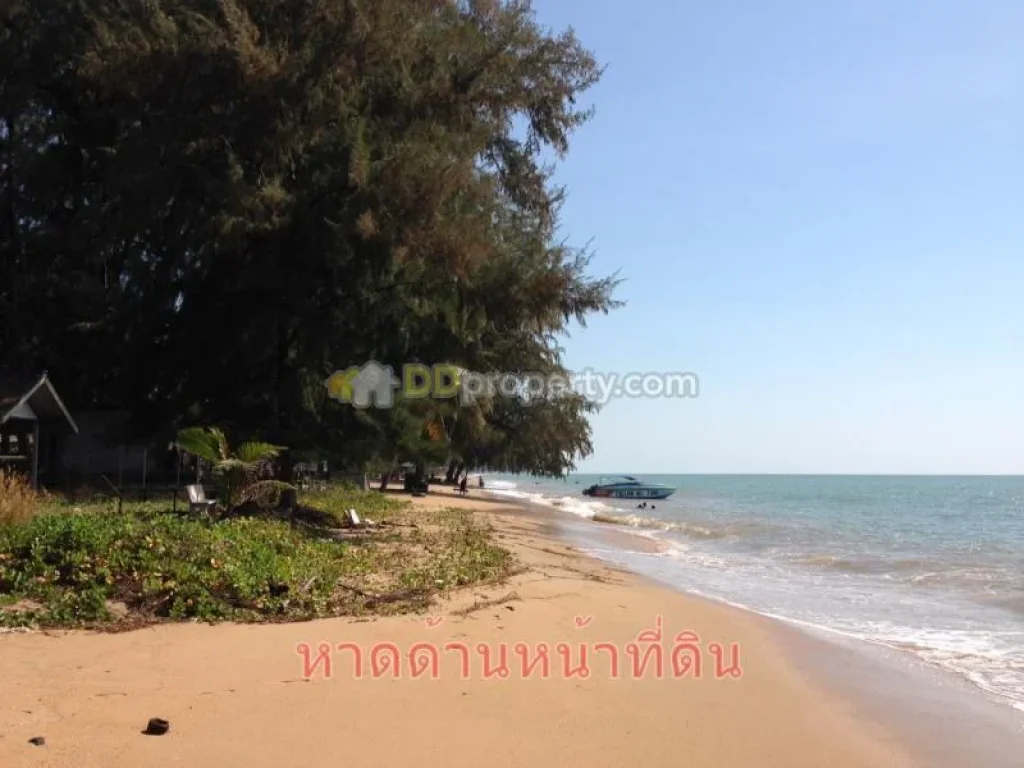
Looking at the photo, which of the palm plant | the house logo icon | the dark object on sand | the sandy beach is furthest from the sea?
the palm plant

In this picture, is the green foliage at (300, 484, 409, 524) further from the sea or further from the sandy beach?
the sandy beach

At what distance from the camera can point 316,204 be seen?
16.8m

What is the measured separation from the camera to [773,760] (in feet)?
19.9

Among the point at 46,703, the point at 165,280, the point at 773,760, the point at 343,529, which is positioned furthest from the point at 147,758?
the point at 165,280

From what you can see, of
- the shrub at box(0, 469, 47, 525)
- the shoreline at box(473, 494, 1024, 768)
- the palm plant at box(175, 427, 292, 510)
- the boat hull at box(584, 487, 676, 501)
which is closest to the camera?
the shoreline at box(473, 494, 1024, 768)

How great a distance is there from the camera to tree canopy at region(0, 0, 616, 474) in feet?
53.4

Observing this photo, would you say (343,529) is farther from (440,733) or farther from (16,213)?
(16,213)

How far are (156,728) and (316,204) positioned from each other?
12898 mm

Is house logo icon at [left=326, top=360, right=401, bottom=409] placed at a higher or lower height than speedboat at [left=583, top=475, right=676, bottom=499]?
higher

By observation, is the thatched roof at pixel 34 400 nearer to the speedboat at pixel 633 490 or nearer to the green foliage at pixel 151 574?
the green foliage at pixel 151 574

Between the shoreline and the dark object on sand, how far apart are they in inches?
212

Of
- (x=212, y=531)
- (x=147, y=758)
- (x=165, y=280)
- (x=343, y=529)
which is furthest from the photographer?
(x=165, y=280)

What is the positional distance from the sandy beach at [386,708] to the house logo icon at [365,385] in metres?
8.34

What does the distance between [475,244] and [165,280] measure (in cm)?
1009
